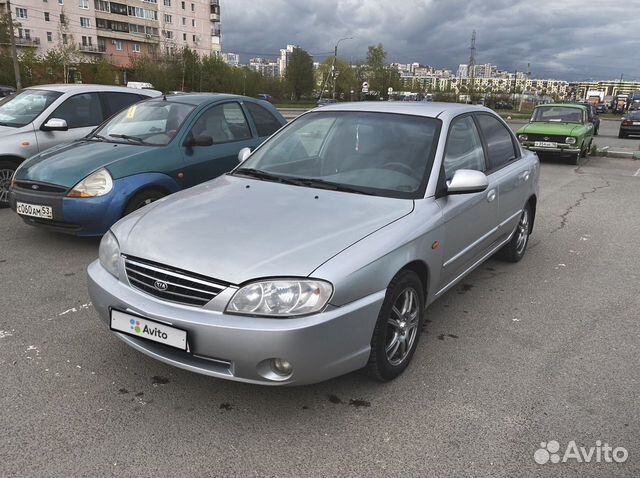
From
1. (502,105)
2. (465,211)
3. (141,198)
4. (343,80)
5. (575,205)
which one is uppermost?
(343,80)

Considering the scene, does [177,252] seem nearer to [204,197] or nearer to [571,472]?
[204,197]

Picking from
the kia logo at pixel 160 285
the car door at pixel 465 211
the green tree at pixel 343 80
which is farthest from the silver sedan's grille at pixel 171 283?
the green tree at pixel 343 80

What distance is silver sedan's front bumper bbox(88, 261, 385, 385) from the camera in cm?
251

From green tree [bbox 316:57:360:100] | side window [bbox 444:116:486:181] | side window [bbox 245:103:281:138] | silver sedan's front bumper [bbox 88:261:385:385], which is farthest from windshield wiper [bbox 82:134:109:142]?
green tree [bbox 316:57:360:100]

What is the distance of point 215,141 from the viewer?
20.6 ft

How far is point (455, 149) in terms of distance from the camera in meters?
3.96

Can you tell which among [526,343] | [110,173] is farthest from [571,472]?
[110,173]

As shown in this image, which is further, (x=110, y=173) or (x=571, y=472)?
(x=110, y=173)

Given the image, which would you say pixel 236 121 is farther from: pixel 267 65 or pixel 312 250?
pixel 267 65

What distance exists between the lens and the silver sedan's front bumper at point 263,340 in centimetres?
251

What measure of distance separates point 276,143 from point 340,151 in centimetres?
67

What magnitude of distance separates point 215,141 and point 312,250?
392cm

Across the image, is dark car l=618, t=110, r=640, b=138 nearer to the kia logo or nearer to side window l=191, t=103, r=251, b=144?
side window l=191, t=103, r=251, b=144

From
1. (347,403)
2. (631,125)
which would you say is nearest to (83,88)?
(347,403)
